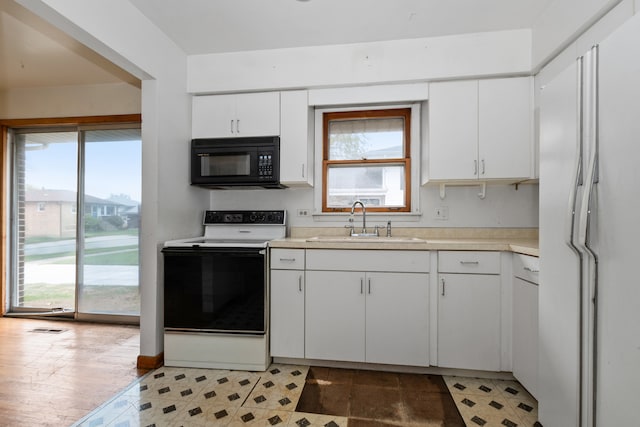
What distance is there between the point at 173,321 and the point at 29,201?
261 cm

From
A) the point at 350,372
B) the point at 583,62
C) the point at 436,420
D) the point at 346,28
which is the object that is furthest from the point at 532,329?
the point at 346,28

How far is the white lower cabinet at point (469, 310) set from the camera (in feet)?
6.44

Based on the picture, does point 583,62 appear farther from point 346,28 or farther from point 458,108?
point 346,28

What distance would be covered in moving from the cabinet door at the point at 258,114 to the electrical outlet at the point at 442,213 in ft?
4.99

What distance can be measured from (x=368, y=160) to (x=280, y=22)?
128 centimetres

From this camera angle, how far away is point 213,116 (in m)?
2.56

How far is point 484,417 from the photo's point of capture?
1.63 m

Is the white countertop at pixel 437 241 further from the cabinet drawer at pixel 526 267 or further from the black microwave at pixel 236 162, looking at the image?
the black microwave at pixel 236 162

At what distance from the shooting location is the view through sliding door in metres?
3.08

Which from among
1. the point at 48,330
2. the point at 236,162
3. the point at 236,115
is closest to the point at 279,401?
the point at 236,162

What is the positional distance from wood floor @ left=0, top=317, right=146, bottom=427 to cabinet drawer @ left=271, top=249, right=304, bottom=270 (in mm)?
1233

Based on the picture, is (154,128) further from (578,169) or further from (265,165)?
(578,169)

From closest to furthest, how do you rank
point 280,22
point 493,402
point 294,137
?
point 493,402 → point 280,22 → point 294,137

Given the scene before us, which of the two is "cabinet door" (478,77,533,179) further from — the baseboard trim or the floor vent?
the floor vent
